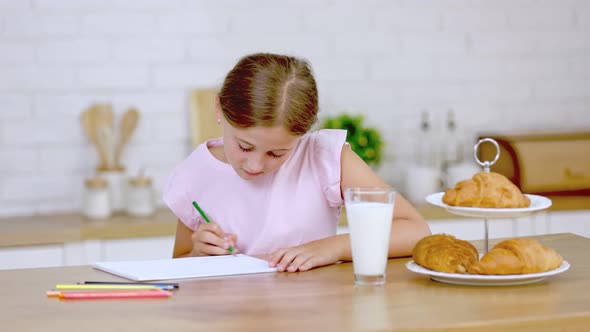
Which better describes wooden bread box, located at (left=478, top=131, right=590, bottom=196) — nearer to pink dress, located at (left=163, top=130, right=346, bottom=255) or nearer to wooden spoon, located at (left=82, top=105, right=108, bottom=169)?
pink dress, located at (left=163, top=130, right=346, bottom=255)

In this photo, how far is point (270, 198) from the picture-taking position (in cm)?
226

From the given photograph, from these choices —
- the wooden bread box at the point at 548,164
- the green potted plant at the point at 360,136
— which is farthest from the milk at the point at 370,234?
the wooden bread box at the point at 548,164

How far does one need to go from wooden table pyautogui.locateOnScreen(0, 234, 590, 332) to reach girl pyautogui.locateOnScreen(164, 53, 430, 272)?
0.21 m

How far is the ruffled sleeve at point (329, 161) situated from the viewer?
2193mm

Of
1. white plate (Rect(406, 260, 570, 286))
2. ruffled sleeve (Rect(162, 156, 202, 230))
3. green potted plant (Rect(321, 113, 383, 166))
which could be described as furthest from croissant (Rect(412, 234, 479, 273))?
green potted plant (Rect(321, 113, 383, 166))

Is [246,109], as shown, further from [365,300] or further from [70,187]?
[70,187]

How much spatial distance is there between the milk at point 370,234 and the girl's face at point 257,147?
0.37 metres

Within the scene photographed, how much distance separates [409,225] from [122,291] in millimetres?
705

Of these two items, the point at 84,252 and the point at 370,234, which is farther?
the point at 84,252

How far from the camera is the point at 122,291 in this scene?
5.27ft

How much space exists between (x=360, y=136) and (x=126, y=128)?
921 millimetres

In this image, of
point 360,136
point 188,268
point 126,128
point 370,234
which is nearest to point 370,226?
point 370,234

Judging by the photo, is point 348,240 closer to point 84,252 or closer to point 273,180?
point 273,180

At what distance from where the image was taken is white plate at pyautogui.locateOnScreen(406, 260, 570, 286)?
62.6 inches
